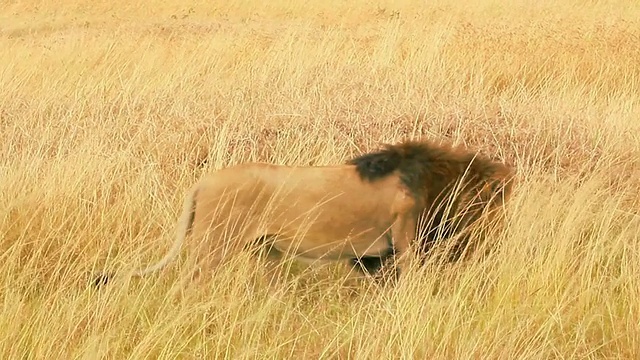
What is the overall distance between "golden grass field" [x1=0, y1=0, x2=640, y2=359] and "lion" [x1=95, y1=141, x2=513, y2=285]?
0.15 meters

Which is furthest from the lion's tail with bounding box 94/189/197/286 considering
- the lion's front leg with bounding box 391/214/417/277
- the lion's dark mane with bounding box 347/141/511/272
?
the lion's front leg with bounding box 391/214/417/277

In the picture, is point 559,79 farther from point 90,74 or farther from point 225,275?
point 225,275

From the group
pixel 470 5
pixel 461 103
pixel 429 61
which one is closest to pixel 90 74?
pixel 429 61

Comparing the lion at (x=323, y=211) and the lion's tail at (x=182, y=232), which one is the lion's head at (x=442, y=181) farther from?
the lion's tail at (x=182, y=232)

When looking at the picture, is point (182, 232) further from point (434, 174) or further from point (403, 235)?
point (434, 174)

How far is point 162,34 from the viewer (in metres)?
11.9

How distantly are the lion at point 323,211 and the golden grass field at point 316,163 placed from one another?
149 millimetres

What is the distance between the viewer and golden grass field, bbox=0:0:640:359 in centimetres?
274

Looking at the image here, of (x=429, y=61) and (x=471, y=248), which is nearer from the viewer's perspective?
(x=471, y=248)

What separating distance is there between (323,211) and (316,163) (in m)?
1.57

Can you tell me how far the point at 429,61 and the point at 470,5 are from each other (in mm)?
6879

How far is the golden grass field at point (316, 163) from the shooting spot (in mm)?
2744

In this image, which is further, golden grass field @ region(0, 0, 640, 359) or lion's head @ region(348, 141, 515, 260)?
lion's head @ region(348, 141, 515, 260)

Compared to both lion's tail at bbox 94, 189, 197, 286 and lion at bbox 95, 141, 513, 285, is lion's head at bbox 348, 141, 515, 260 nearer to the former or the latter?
lion at bbox 95, 141, 513, 285
